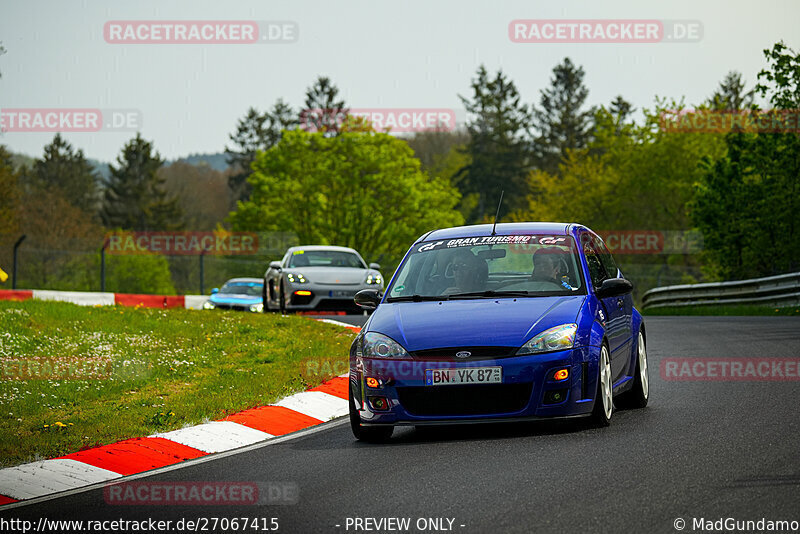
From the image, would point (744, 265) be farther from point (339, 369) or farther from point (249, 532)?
point (249, 532)

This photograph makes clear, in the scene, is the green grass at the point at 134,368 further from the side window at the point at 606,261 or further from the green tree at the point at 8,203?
the green tree at the point at 8,203

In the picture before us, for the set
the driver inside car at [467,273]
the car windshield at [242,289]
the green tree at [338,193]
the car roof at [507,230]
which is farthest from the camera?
the green tree at [338,193]

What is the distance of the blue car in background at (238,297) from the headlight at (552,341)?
77.7ft

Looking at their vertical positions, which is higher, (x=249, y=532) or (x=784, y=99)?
(x=784, y=99)

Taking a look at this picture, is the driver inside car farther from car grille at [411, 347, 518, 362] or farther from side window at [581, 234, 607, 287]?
car grille at [411, 347, 518, 362]

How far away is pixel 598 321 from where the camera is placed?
353 inches

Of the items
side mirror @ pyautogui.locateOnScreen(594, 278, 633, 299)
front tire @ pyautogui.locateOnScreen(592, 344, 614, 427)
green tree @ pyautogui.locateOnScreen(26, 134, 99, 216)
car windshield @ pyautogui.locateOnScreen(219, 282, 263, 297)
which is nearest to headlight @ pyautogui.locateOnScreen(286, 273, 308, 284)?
car windshield @ pyautogui.locateOnScreen(219, 282, 263, 297)

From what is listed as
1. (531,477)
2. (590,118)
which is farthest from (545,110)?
(531,477)

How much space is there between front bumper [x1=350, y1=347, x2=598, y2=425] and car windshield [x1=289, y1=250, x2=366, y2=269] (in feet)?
51.5

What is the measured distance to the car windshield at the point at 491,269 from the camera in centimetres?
942

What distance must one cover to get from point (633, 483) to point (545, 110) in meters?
92.1

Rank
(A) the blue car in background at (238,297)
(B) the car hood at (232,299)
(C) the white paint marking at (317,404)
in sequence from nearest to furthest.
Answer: (C) the white paint marking at (317,404), (A) the blue car in background at (238,297), (B) the car hood at (232,299)

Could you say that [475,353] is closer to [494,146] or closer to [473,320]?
[473,320]

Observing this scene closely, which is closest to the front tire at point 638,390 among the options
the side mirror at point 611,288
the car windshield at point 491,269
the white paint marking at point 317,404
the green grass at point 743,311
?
the side mirror at point 611,288
